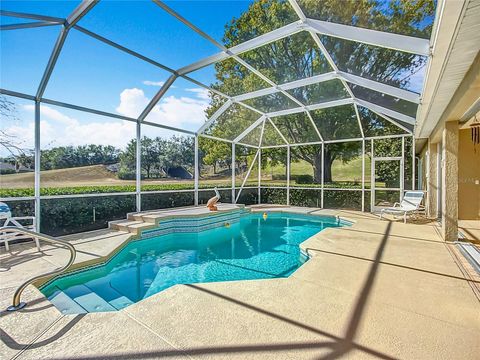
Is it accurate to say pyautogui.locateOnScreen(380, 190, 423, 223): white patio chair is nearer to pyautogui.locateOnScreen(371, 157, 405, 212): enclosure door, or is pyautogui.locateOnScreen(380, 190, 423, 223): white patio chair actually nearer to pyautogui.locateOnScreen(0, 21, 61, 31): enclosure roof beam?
pyautogui.locateOnScreen(371, 157, 405, 212): enclosure door

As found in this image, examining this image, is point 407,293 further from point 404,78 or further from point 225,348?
point 404,78

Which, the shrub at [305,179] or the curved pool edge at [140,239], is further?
the shrub at [305,179]

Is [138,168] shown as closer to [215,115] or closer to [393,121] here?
[215,115]

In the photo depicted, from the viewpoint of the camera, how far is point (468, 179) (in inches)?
340

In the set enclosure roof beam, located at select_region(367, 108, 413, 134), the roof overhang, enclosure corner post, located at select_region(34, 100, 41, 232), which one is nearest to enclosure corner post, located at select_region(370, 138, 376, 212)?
enclosure roof beam, located at select_region(367, 108, 413, 134)

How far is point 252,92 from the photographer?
343 inches

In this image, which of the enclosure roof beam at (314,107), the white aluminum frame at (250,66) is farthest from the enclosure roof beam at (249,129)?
the white aluminum frame at (250,66)

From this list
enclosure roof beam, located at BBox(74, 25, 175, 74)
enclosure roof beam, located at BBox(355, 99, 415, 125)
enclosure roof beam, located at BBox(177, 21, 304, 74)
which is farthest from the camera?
enclosure roof beam, located at BBox(355, 99, 415, 125)

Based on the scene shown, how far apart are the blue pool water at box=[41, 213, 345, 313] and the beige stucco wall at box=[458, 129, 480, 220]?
5.43 m

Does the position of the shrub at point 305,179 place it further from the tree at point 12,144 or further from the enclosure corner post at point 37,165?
the tree at point 12,144

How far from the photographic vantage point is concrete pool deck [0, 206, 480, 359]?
2.16m

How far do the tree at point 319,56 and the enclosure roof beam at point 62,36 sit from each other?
2.73 m

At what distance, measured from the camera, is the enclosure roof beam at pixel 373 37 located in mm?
3734

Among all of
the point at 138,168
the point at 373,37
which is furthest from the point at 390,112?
the point at 138,168
